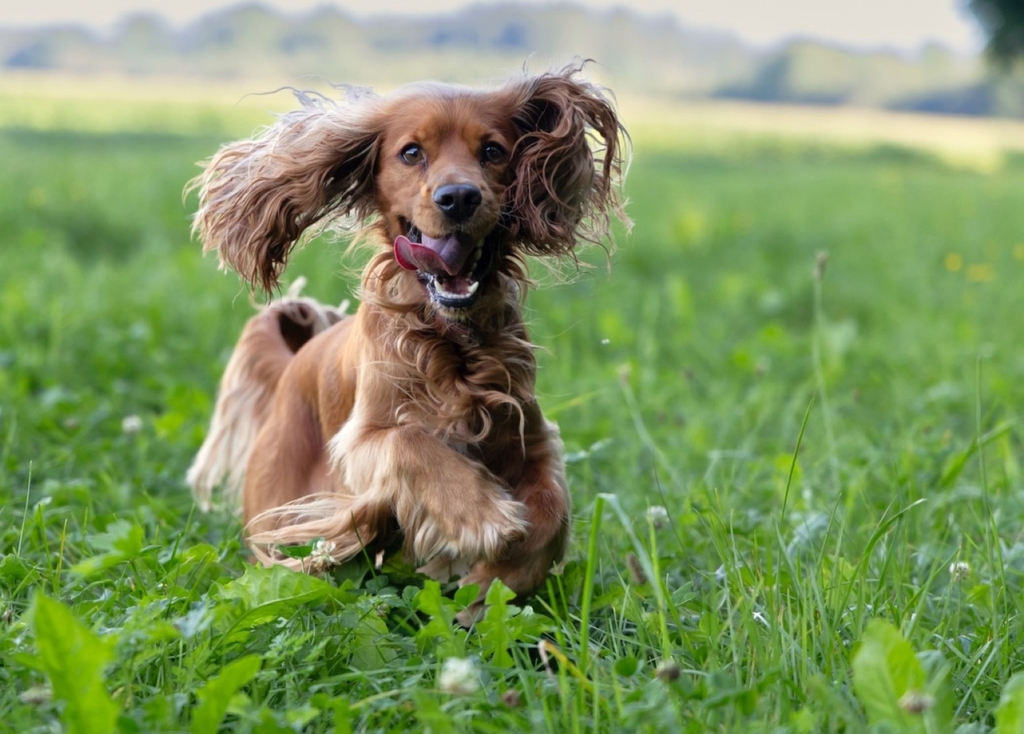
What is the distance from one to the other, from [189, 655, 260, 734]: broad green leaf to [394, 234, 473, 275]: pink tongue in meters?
1.04

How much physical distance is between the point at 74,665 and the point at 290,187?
145cm

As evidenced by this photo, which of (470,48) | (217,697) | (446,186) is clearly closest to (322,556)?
(217,697)

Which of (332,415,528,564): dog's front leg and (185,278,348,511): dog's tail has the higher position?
(332,415,528,564): dog's front leg

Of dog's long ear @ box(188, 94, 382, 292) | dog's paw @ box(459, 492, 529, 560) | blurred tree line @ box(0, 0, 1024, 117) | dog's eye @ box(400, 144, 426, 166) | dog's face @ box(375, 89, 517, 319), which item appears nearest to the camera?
dog's paw @ box(459, 492, 529, 560)

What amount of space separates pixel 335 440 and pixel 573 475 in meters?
1.12

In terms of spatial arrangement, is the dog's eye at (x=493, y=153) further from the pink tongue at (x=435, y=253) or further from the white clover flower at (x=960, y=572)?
the white clover flower at (x=960, y=572)

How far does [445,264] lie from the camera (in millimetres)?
2705

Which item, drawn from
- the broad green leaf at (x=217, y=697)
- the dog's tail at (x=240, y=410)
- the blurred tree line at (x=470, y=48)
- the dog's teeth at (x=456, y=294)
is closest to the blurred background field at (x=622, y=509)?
the broad green leaf at (x=217, y=697)

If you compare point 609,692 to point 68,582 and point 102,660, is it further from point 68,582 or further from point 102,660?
point 68,582

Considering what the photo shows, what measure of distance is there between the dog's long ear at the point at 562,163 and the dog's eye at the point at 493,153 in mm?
42

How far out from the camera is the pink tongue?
2.70 metres

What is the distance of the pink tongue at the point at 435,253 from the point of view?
270cm

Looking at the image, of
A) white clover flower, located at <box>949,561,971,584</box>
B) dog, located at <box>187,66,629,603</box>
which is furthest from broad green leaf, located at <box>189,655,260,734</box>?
white clover flower, located at <box>949,561,971,584</box>

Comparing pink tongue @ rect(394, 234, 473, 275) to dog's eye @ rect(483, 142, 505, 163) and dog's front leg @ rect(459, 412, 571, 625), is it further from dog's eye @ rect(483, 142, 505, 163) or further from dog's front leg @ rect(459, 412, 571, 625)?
dog's front leg @ rect(459, 412, 571, 625)
